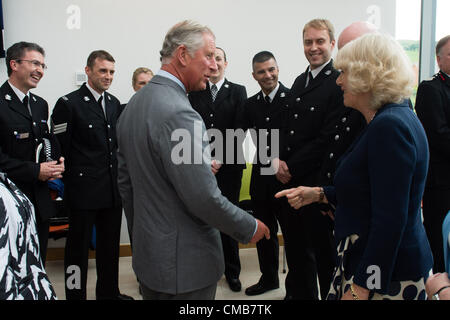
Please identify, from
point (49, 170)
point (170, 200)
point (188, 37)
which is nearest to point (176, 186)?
point (170, 200)

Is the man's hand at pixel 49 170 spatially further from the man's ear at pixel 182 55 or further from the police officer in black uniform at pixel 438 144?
the police officer in black uniform at pixel 438 144

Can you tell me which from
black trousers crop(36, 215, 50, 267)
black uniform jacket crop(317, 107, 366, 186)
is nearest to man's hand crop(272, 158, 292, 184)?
black uniform jacket crop(317, 107, 366, 186)

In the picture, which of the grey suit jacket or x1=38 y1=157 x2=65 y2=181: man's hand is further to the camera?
x1=38 y1=157 x2=65 y2=181: man's hand

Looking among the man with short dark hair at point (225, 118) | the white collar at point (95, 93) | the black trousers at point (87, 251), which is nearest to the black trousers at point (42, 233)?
the black trousers at point (87, 251)

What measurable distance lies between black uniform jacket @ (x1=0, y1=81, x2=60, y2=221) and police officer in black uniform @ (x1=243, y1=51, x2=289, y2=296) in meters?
1.41

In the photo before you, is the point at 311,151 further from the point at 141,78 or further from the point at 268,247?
the point at 141,78

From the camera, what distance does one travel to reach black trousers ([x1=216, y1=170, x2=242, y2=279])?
3.03 metres

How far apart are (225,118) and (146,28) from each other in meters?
1.58

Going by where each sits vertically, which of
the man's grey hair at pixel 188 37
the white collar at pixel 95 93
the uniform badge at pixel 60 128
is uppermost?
the man's grey hair at pixel 188 37

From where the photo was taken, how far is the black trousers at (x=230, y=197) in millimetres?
3033

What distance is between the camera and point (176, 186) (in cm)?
A: 125

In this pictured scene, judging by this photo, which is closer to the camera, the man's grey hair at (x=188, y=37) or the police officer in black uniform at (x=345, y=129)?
the man's grey hair at (x=188, y=37)

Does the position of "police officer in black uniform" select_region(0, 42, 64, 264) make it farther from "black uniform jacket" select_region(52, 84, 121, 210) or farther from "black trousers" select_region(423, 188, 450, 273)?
"black trousers" select_region(423, 188, 450, 273)

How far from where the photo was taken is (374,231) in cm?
116
